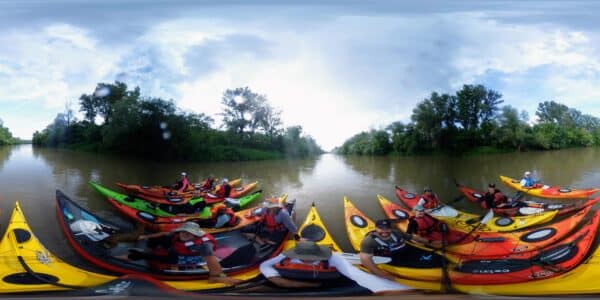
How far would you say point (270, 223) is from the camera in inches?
106

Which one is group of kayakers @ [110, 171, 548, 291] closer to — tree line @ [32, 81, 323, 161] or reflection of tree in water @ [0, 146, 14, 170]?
tree line @ [32, 81, 323, 161]

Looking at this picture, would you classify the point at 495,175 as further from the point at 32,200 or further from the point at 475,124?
the point at 32,200

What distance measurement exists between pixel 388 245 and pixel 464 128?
3.71ft

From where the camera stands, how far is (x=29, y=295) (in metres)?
1.73

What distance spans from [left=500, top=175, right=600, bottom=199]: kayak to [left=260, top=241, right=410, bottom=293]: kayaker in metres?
3.81

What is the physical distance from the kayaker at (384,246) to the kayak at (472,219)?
0.33 meters

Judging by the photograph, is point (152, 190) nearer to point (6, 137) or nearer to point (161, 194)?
point (161, 194)

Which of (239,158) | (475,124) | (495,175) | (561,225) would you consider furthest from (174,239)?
(495,175)

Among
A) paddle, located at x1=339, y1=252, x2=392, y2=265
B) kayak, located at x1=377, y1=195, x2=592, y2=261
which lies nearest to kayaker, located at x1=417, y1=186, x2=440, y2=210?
kayak, located at x1=377, y1=195, x2=592, y2=261

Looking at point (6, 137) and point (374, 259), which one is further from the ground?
point (6, 137)

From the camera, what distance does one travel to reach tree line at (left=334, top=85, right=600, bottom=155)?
2232 mm

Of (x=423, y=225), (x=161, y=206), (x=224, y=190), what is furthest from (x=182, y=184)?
(x=423, y=225)

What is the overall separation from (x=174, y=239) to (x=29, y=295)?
84cm

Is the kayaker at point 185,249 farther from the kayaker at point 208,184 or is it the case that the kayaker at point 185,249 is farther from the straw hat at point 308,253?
the kayaker at point 208,184
